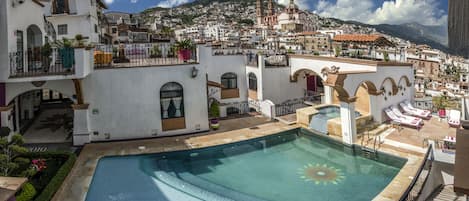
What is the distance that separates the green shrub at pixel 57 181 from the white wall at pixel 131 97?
3.41 metres

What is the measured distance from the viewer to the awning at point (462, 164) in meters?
3.91

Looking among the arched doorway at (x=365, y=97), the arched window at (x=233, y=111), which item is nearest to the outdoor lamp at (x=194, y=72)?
the arched window at (x=233, y=111)

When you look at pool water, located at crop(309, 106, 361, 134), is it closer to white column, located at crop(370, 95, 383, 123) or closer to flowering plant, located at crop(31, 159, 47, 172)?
white column, located at crop(370, 95, 383, 123)

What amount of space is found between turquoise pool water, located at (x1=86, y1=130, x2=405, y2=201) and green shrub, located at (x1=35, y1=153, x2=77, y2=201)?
877 millimetres

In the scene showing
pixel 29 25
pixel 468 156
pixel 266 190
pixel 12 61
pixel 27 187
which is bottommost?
pixel 266 190

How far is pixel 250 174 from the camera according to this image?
11211mm

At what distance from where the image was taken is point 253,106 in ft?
70.2

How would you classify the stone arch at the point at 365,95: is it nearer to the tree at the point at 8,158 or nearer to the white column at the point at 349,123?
the white column at the point at 349,123

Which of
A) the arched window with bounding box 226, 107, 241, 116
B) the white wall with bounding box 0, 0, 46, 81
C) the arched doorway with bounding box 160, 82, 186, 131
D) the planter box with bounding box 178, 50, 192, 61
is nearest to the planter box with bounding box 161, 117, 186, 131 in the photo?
the arched doorway with bounding box 160, 82, 186, 131

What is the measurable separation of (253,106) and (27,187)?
591 inches

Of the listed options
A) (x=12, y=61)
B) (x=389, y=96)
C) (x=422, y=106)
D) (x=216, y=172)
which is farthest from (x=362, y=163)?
(x=12, y=61)

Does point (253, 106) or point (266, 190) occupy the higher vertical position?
point (253, 106)

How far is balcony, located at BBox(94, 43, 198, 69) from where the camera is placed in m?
14.7

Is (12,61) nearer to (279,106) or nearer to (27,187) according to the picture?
(27,187)
